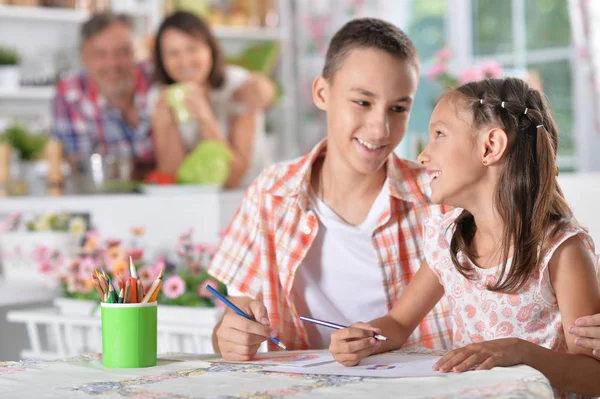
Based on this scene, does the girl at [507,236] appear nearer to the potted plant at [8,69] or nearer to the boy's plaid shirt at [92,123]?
the boy's plaid shirt at [92,123]

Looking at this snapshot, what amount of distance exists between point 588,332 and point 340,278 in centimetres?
54

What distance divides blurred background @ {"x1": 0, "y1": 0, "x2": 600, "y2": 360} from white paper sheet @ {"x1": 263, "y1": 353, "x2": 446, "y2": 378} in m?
0.98

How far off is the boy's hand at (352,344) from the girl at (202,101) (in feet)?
6.67

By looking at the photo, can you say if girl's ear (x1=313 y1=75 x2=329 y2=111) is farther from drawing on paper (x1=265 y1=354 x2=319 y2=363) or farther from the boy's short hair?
drawing on paper (x1=265 y1=354 x2=319 y2=363)

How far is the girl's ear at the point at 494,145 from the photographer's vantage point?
1306 millimetres

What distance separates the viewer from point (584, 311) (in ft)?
4.02

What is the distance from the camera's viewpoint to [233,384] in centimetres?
108

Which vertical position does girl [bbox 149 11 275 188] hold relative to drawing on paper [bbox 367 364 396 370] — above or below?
above

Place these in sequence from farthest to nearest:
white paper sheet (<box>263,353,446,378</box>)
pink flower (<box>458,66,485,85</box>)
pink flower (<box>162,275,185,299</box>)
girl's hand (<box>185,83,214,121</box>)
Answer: girl's hand (<box>185,83,214,121</box>) < pink flower (<box>458,66,485,85</box>) < pink flower (<box>162,275,185,299</box>) < white paper sheet (<box>263,353,446,378</box>)

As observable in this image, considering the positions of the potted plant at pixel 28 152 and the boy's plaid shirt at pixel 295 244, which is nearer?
the boy's plaid shirt at pixel 295 244

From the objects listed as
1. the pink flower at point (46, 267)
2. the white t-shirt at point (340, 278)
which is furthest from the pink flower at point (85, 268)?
the white t-shirt at point (340, 278)

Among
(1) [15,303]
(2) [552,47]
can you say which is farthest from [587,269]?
(2) [552,47]

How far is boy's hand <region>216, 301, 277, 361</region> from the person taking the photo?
4.17 feet

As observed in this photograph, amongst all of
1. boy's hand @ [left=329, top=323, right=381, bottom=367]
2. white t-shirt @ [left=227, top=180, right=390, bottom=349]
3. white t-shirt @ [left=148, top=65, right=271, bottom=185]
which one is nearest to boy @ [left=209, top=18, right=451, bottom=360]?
white t-shirt @ [left=227, top=180, right=390, bottom=349]
